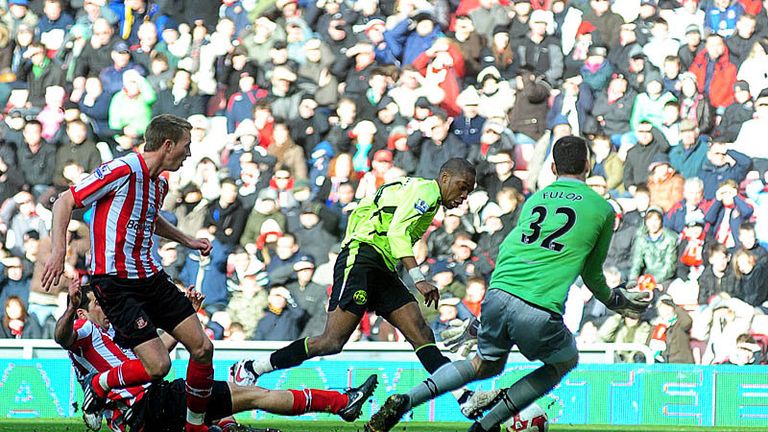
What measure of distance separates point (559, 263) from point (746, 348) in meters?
6.19

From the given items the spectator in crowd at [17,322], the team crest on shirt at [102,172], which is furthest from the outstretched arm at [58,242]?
the spectator in crowd at [17,322]

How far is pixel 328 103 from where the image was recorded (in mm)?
16266

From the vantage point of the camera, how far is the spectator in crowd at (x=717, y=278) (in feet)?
46.8

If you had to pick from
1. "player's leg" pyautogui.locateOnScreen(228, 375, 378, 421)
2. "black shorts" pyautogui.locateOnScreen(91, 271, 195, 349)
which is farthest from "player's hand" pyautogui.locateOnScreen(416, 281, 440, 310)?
"black shorts" pyautogui.locateOnScreen(91, 271, 195, 349)

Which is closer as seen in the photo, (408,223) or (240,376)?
(408,223)

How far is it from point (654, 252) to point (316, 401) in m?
7.07

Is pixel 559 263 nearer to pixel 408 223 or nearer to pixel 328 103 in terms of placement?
pixel 408 223

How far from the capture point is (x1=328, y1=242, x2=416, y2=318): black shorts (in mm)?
9945

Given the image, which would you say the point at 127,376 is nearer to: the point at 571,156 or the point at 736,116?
the point at 571,156

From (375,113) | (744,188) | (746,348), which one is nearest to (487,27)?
(375,113)

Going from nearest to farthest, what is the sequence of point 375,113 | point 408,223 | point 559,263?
point 559,263 → point 408,223 → point 375,113

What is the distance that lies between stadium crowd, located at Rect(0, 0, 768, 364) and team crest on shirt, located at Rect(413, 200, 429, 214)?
15.9ft

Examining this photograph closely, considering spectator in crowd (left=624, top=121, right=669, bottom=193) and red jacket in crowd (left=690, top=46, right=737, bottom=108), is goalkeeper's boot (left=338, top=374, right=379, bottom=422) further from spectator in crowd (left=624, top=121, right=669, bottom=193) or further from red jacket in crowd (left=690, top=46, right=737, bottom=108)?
red jacket in crowd (left=690, top=46, right=737, bottom=108)

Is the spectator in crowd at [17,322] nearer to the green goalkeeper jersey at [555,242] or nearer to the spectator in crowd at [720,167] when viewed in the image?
the spectator in crowd at [720,167]
